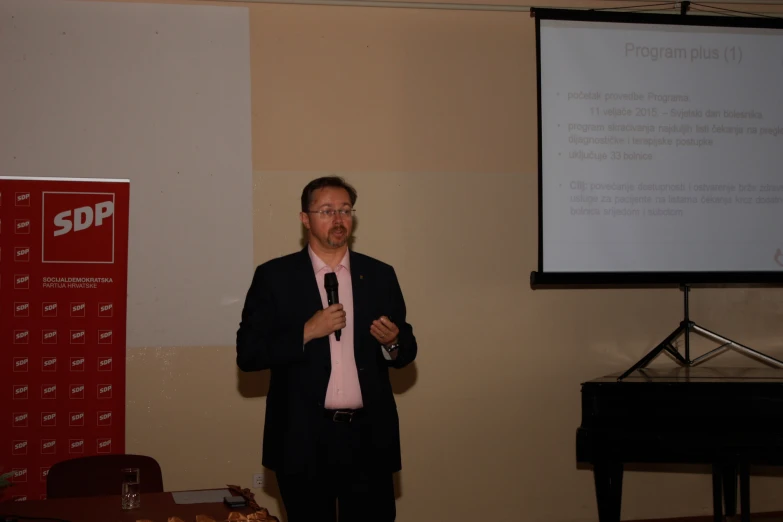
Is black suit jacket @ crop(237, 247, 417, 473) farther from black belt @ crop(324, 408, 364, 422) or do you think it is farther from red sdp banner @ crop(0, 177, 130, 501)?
red sdp banner @ crop(0, 177, 130, 501)

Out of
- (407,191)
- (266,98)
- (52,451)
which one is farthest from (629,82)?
(52,451)

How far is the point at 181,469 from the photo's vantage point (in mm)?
4496

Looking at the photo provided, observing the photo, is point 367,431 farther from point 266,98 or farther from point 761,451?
point 266,98

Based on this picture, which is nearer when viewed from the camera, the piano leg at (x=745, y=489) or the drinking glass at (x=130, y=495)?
the drinking glass at (x=130, y=495)

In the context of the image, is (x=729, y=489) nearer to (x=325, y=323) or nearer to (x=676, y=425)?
(x=676, y=425)

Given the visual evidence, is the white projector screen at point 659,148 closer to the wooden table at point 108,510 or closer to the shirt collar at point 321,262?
the shirt collar at point 321,262

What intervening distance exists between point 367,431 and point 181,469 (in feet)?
5.99

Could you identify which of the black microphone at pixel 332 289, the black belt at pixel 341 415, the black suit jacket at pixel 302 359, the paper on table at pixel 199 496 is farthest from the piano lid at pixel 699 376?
the paper on table at pixel 199 496

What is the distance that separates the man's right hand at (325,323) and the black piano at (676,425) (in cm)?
141

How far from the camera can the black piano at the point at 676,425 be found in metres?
3.67

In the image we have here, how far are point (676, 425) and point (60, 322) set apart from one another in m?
3.15

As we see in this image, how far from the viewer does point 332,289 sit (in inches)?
121

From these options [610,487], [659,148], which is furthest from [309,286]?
[659,148]

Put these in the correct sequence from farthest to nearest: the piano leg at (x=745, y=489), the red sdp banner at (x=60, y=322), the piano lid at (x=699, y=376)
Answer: the red sdp banner at (x=60, y=322) < the piano leg at (x=745, y=489) < the piano lid at (x=699, y=376)
